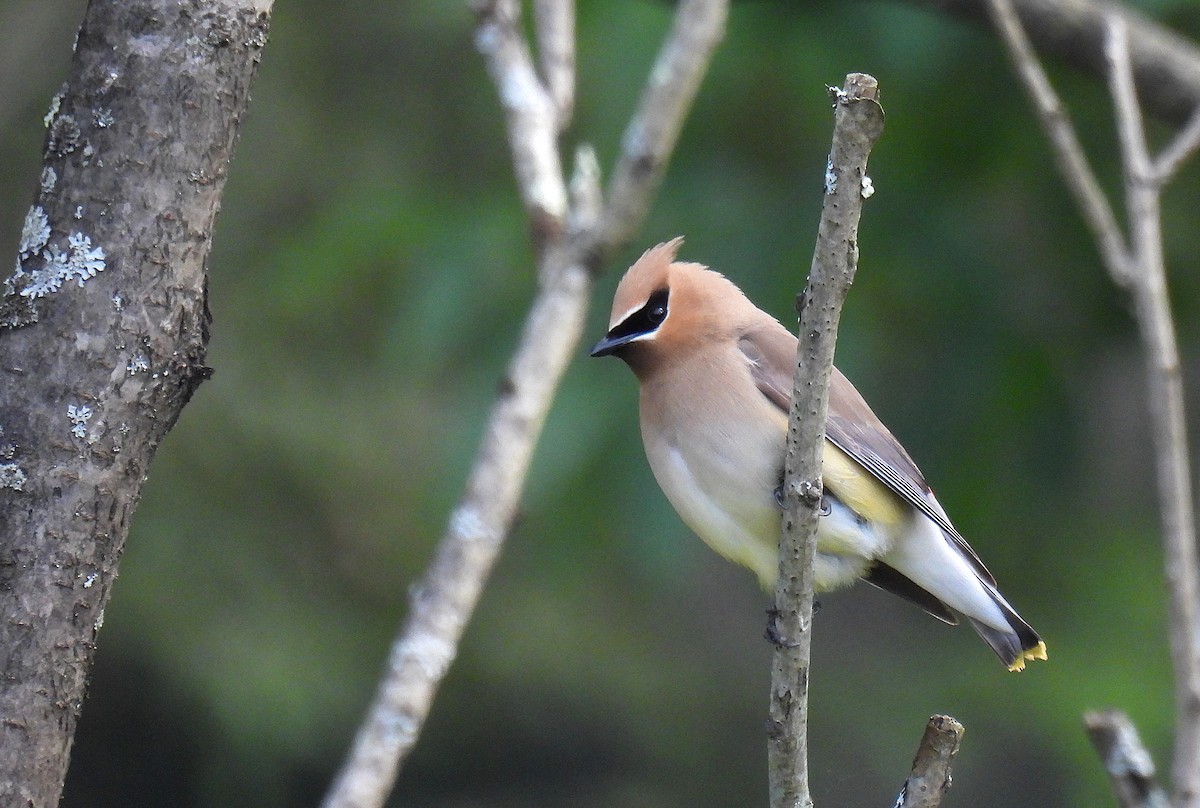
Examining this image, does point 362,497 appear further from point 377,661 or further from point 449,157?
point 449,157

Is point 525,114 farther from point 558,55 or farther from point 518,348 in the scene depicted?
point 518,348

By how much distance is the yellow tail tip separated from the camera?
4.02 meters

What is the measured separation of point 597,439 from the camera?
516 centimetres

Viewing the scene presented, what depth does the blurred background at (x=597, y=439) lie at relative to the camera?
544cm

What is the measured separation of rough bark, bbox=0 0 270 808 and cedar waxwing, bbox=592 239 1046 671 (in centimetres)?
150

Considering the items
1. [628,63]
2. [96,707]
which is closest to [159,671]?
[96,707]

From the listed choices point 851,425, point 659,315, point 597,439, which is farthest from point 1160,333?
point 597,439

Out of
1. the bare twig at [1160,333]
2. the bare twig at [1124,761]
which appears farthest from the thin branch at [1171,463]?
the bare twig at [1124,761]

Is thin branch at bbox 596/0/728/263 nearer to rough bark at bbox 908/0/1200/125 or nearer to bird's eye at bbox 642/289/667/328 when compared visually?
bird's eye at bbox 642/289/667/328

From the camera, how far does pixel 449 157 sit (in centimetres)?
631

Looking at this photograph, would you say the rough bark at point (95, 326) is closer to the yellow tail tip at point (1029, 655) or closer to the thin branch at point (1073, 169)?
the yellow tail tip at point (1029, 655)

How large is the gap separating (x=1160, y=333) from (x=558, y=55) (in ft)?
6.62

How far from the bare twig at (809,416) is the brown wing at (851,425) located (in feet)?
3.63

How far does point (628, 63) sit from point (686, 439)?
223cm
